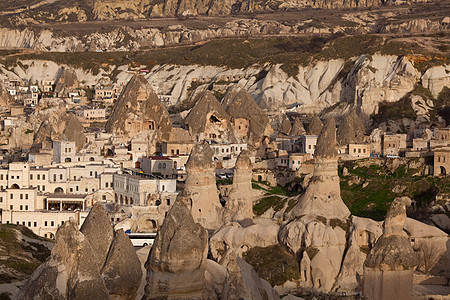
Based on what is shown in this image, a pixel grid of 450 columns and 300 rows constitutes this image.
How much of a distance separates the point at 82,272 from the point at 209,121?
6495cm

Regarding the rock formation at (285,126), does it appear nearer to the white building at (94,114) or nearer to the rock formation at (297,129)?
the rock formation at (297,129)

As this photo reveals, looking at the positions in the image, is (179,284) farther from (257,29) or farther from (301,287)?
(257,29)

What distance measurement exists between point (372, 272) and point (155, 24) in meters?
173

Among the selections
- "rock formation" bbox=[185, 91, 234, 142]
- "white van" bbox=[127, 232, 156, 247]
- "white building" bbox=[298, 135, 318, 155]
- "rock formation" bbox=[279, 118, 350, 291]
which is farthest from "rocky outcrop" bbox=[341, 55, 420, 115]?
"white van" bbox=[127, 232, 156, 247]

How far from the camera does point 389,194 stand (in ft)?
212

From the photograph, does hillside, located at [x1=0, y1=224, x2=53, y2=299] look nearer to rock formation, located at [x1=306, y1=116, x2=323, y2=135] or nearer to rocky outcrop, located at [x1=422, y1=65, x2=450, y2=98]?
rock formation, located at [x1=306, y1=116, x2=323, y2=135]

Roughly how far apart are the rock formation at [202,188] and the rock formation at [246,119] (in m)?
25.2

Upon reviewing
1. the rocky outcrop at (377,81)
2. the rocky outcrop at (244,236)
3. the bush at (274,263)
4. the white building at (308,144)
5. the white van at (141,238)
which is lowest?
the bush at (274,263)

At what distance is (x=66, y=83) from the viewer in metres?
117

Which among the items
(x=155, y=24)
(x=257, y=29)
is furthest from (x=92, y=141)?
(x=155, y=24)

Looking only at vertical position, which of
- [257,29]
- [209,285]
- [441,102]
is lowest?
[209,285]

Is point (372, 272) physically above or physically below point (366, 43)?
below

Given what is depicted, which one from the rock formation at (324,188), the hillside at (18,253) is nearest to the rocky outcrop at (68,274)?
the hillside at (18,253)

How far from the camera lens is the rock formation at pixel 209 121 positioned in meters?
84.5
